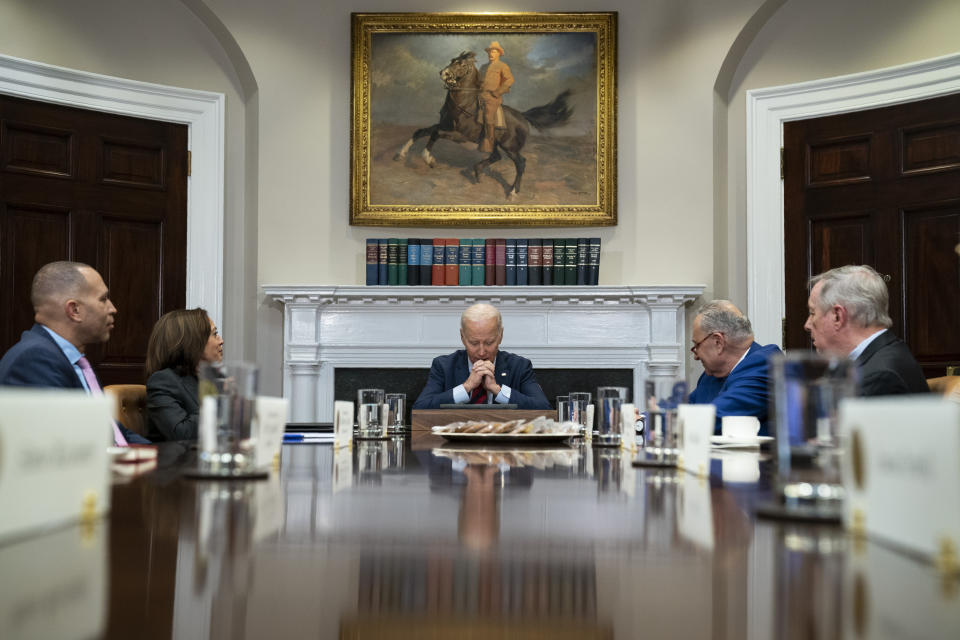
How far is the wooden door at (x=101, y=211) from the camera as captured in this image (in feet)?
17.2

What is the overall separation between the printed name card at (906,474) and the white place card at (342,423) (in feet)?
5.40

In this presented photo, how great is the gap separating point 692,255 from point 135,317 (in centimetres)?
346

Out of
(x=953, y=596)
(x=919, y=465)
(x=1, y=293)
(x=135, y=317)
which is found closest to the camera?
(x=953, y=596)

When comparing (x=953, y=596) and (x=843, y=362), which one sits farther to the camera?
(x=843, y=362)

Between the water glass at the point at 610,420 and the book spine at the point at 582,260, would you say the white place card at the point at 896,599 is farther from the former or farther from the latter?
the book spine at the point at 582,260

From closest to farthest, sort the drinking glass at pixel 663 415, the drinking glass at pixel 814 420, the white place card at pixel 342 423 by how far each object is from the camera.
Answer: the drinking glass at pixel 814 420 < the drinking glass at pixel 663 415 < the white place card at pixel 342 423

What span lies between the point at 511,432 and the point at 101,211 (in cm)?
394

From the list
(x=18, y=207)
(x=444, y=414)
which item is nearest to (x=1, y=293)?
(x=18, y=207)

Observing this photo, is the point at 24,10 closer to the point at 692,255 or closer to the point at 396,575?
the point at 692,255

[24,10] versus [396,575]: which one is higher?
[24,10]

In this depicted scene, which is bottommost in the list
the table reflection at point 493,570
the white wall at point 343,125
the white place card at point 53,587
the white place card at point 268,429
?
the table reflection at point 493,570

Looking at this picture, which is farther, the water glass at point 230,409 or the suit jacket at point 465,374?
the suit jacket at point 465,374

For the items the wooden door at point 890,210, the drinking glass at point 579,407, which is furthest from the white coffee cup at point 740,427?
the wooden door at point 890,210

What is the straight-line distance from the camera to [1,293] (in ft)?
16.9
